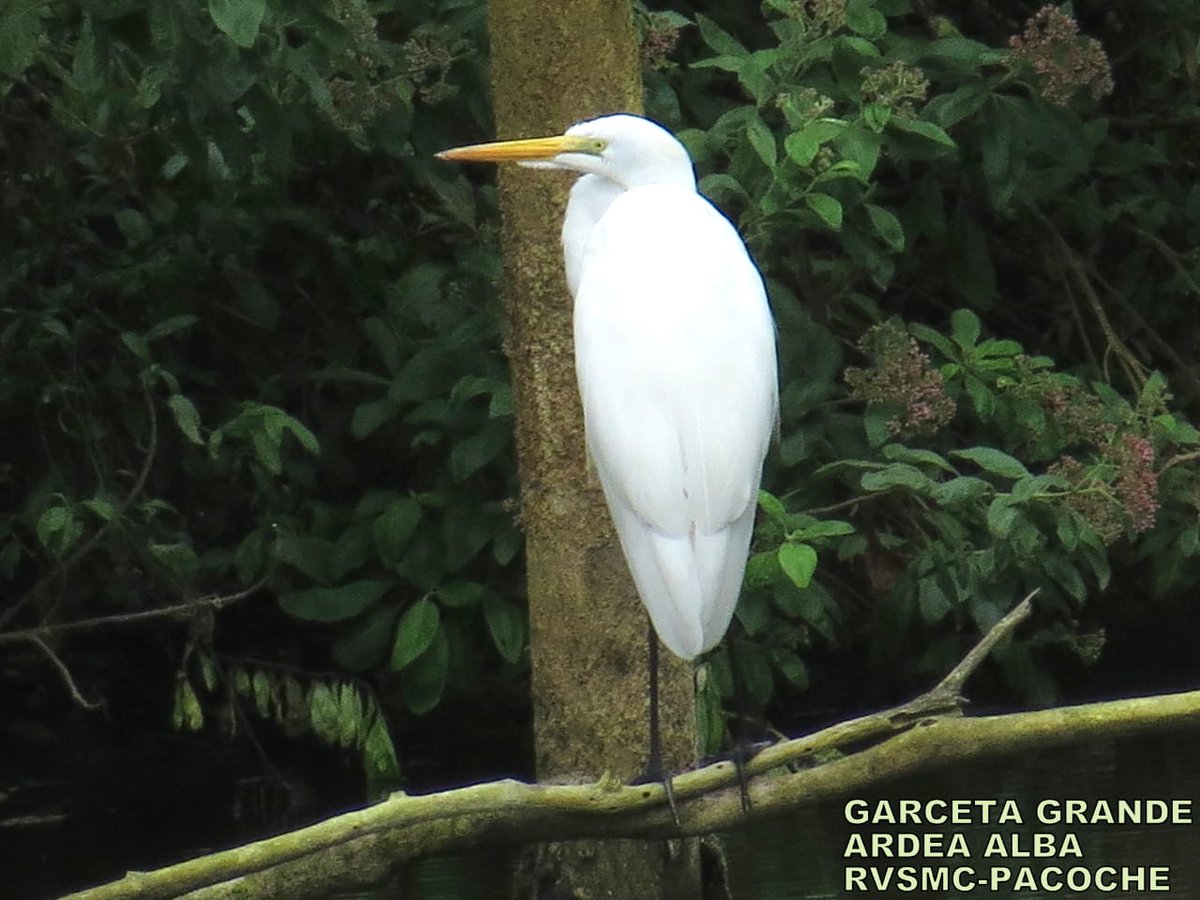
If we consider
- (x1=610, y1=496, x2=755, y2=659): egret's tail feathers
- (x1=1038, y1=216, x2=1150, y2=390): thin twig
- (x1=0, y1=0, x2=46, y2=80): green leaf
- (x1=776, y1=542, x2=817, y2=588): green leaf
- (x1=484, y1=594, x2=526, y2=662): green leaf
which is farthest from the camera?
(x1=1038, y1=216, x2=1150, y2=390): thin twig

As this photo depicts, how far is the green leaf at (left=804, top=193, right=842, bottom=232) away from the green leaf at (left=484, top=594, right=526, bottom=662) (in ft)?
3.10

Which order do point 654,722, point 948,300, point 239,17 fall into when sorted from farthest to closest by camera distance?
point 948,300 < point 654,722 < point 239,17

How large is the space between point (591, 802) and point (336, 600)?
4.98 ft

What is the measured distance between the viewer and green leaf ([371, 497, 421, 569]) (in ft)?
11.6

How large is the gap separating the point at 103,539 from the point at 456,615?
687 millimetres

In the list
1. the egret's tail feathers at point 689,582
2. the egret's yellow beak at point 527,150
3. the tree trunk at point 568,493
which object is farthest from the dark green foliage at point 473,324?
the egret's tail feathers at point 689,582

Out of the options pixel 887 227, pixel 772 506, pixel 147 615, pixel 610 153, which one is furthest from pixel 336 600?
pixel 610 153

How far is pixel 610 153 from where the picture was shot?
260 cm

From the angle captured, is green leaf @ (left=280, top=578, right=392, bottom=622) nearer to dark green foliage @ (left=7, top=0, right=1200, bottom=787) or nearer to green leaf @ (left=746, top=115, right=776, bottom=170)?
dark green foliage @ (left=7, top=0, right=1200, bottom=787)

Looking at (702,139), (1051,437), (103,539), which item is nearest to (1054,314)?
(1051,437)

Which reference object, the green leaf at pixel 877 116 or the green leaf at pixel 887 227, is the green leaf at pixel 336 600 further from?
the green leaf at pixel 877 116

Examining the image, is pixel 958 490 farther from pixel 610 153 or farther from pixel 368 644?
pixel 368 644

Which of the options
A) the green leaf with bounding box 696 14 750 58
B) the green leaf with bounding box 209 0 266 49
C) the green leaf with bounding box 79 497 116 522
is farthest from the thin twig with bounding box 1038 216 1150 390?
the green leaf with bounding box 209 0 266 49

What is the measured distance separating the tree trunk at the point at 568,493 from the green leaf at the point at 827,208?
0.99ft
